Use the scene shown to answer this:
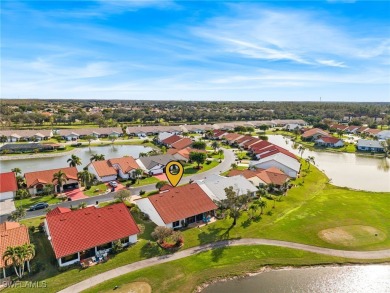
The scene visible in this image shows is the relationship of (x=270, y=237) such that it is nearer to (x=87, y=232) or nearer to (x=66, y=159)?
(x=87, y=232)

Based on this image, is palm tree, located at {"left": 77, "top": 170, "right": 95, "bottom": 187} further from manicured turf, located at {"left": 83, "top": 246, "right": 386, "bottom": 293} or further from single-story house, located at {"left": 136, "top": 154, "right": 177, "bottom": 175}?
manicured turf, located at {"left": 83, "top": 246, "right": 386, "bottom": 293}

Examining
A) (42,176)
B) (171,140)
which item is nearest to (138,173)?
(42,176)

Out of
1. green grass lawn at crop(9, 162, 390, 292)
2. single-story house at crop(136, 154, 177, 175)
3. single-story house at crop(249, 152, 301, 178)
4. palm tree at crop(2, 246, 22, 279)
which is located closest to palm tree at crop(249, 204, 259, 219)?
green grass lawn at crop(9, 162, 390, 292)

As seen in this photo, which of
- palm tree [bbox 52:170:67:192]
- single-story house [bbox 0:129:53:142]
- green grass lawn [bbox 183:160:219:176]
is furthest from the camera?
single-story house [bbox 0:129:53:142]

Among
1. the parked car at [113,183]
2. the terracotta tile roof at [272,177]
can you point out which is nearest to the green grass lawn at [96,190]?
the parked car at [113,183]

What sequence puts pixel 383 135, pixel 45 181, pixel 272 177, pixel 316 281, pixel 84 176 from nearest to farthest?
pixel 316 281 → pixel 45 181 → pixel 84 176 → pixel 272 177 → pixel 383 135

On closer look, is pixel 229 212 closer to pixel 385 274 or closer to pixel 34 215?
pixel 385 274

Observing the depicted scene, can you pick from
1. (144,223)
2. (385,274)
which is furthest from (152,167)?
(385,274)
